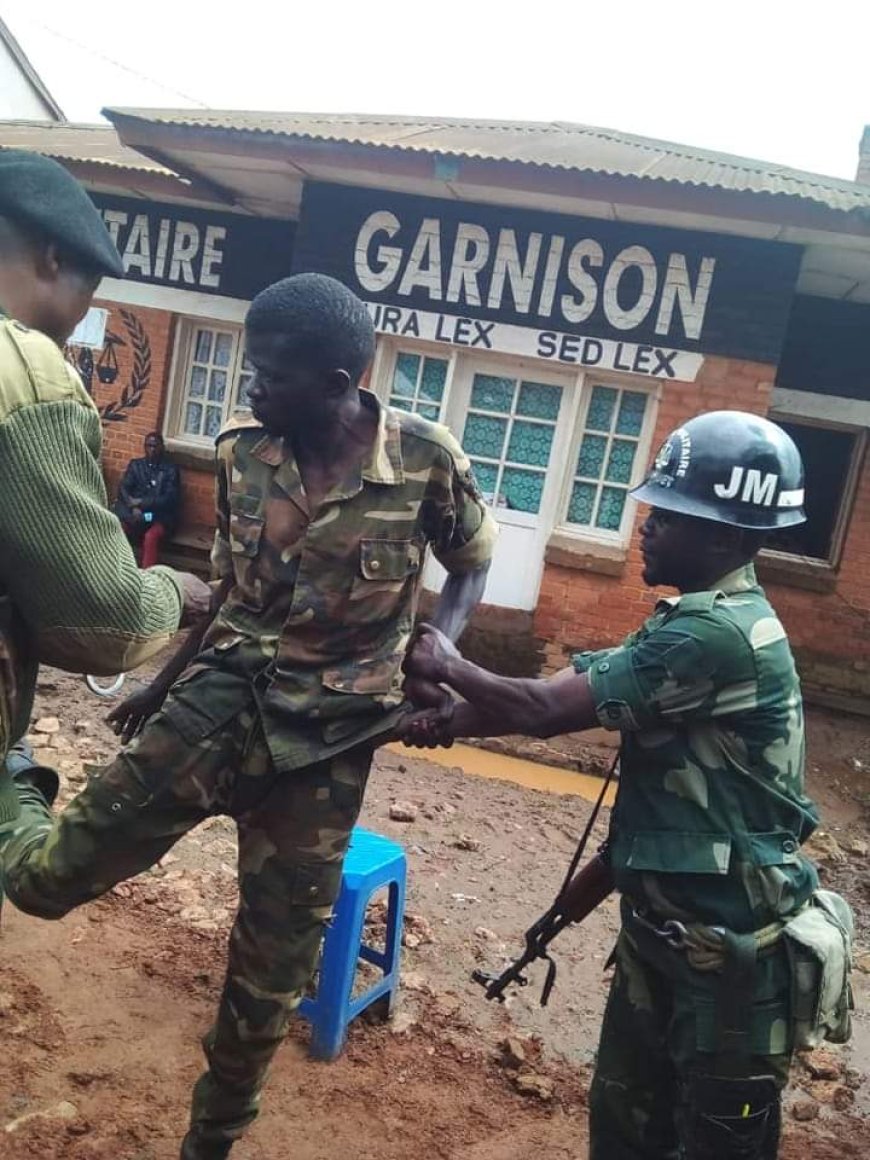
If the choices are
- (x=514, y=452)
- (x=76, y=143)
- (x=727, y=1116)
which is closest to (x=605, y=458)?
(x=514, y=452)

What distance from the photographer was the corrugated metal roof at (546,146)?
6062 millimetres

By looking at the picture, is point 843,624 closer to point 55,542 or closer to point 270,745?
point 270,745

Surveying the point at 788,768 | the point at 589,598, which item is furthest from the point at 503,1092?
the point at 589,598


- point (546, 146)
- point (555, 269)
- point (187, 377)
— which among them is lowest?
point (187, 377)

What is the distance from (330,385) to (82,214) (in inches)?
25.8

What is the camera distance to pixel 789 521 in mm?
1984

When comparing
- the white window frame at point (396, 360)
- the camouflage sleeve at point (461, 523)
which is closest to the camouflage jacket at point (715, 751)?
the camouflage sleeve at point (461, 523)

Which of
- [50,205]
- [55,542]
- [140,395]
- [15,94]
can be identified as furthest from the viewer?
[15,94]

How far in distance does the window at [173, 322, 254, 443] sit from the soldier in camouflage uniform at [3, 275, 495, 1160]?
6.91 m

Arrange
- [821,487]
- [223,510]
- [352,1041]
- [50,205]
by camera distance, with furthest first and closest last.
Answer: [821,487] < [352,1041] < [223,510] < [50,205]

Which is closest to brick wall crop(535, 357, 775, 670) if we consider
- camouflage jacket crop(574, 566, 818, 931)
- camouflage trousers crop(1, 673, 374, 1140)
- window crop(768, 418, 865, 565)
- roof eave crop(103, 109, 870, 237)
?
roof eave crop(103, 109, 870, 237)

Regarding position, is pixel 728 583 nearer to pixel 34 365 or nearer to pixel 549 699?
pixel 549 699

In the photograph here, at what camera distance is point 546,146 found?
7266mm

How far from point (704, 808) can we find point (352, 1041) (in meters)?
1.69
